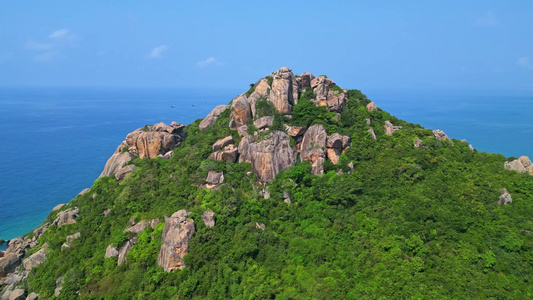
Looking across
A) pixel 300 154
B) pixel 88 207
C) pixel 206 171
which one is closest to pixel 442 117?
pixel 300 154

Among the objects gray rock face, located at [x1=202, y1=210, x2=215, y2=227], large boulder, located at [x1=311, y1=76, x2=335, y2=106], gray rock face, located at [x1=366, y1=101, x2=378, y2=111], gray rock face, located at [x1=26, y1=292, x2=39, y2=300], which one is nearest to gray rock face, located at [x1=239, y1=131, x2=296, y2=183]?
gray rock face, located at [x1=202, y1=210, x2=215, y2=227]

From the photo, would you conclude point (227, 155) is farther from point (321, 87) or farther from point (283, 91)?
point (321, 87)

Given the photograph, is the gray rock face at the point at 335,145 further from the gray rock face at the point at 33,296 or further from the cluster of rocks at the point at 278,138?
the gray rock face at the point at 33,296

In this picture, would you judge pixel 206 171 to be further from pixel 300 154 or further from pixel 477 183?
pixel 477 183

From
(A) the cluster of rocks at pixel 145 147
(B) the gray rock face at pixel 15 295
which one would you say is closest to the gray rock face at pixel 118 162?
(A) the cluster of rocks at pixel 145 147

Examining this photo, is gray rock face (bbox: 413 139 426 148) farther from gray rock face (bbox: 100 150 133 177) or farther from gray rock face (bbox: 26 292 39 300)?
gray rock face (bbox: 26 292 39 300)

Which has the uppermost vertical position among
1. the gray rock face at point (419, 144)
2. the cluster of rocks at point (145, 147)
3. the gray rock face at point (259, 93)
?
the gray rock face at point (259, 93)
